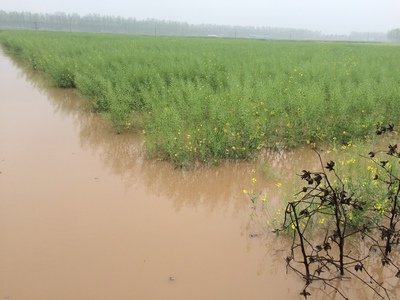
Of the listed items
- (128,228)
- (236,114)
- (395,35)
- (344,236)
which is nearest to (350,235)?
(344,236)

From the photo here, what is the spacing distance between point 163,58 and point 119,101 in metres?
5.51

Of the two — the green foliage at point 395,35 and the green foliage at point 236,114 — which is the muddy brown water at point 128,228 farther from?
the green foliage at point 395,35

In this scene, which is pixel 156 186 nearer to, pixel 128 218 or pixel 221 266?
pixel 128 218

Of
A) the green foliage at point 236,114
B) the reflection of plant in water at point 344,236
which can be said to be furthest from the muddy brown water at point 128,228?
the green foliage at point 236,114

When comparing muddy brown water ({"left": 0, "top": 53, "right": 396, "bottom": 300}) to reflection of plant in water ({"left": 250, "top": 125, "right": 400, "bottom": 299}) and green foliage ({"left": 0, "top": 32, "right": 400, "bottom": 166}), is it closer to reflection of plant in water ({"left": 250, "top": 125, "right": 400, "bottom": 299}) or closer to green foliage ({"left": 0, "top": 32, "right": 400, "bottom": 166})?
reflection of plant in water ({"left": 250, "top": 125, "right": 400, "bottom": 299})

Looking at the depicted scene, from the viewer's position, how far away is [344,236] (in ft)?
9.50

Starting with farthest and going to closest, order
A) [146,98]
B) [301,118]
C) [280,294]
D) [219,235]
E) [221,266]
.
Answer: [146,98], [301,118], [219,235], [221,266], [280,294]

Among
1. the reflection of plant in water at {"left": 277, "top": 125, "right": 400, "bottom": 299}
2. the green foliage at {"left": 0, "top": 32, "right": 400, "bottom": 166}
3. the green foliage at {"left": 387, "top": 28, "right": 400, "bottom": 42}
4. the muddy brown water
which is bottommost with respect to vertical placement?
the muddy brown water

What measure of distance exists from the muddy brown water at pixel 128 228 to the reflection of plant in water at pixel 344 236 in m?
0.14

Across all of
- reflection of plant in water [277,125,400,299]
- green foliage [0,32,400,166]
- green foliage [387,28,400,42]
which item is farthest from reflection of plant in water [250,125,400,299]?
green foliage [387,28,400,42]

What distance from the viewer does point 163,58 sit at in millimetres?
12234

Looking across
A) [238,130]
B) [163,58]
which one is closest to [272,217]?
[238,130]

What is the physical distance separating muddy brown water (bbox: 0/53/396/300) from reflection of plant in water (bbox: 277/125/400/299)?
0.44ft

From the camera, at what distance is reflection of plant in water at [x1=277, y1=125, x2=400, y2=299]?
2.55 meters
